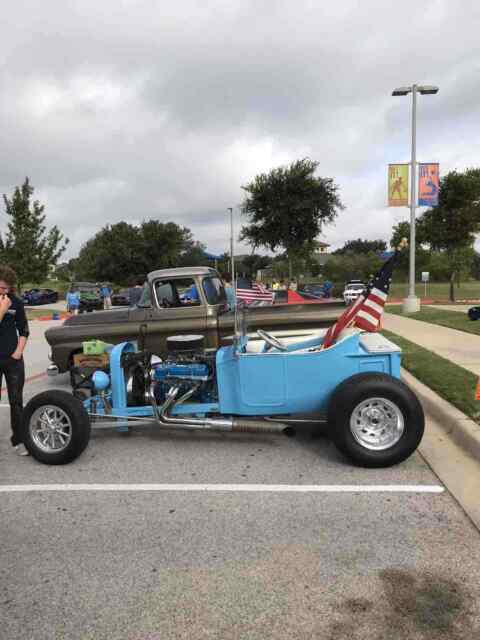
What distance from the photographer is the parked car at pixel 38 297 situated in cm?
3850

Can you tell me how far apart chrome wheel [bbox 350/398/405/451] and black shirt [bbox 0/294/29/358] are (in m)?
3.21

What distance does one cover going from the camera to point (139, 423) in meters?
4.73

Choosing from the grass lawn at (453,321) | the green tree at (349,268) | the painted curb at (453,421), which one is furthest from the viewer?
the green tree at (349,268)

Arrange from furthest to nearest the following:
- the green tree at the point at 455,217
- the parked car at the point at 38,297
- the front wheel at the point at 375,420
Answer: the parked car at the point at 38,297 → the green tree at the point at 455,217 → the front wheel at the point at 375,420

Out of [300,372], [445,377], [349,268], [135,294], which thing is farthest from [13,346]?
[349,268]

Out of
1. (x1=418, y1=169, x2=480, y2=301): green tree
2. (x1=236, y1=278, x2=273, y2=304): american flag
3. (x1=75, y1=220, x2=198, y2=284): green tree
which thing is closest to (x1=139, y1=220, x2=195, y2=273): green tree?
(x1=75, y1=220, x2=198, y2=284): green tree

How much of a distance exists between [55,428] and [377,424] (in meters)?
2.79

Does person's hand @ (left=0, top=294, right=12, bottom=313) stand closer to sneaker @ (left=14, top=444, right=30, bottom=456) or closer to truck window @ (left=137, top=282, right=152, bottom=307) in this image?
sneaker @ (left=14, top=444, right=30, bottom=456)

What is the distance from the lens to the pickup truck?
7113mm

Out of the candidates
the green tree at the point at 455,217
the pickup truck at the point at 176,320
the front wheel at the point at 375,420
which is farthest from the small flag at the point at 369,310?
the green tree at the point at 455,217

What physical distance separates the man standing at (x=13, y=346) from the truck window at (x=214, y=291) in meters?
2.96

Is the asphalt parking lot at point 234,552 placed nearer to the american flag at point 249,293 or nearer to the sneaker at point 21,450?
the sneaker at point 21,450

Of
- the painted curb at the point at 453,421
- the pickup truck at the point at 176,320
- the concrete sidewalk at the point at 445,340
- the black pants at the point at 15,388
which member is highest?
the pickup truck at the point at 176,320

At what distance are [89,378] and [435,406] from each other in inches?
146
